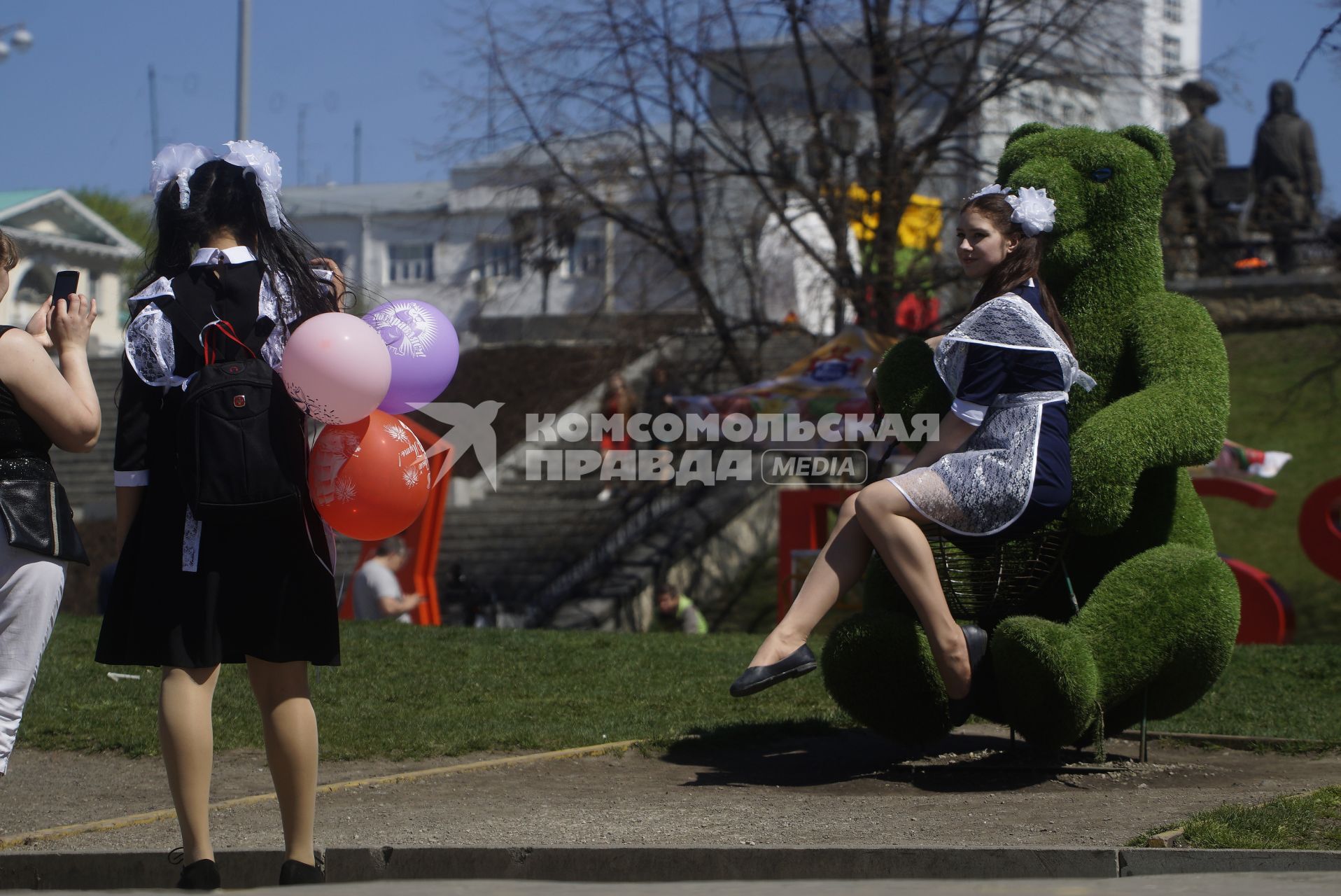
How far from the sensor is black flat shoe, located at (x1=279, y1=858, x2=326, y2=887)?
12.6ft

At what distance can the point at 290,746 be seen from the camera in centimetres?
391

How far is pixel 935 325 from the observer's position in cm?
1571

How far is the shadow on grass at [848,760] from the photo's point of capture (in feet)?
18.1

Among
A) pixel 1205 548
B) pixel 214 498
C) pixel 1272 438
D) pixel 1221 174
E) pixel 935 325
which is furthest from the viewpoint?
pixel 1221 174

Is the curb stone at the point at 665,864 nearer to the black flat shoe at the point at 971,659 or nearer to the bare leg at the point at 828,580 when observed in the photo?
the bare leg at the point at 828,580

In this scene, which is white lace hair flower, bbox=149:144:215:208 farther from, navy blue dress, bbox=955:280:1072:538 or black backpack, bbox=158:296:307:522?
navy blue dress, bbox=955:280:1072:538

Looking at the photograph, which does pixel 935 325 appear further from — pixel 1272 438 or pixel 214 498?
pixel 214 498

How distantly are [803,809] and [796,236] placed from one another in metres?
11.9

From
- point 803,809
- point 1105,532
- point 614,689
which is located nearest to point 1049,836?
point 803,809

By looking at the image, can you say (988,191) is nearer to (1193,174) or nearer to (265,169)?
(265,169)

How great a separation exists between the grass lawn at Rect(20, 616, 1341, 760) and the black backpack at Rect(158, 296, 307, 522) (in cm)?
241

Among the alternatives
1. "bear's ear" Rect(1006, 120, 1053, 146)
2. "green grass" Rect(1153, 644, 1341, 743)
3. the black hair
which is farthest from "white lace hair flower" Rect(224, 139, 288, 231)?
"green grass" Rect(1153, 644, 1341, 743)

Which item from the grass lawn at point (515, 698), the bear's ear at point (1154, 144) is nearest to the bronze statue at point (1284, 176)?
the grass lawn at point (515, 698)

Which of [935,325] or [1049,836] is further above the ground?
[935,325]
